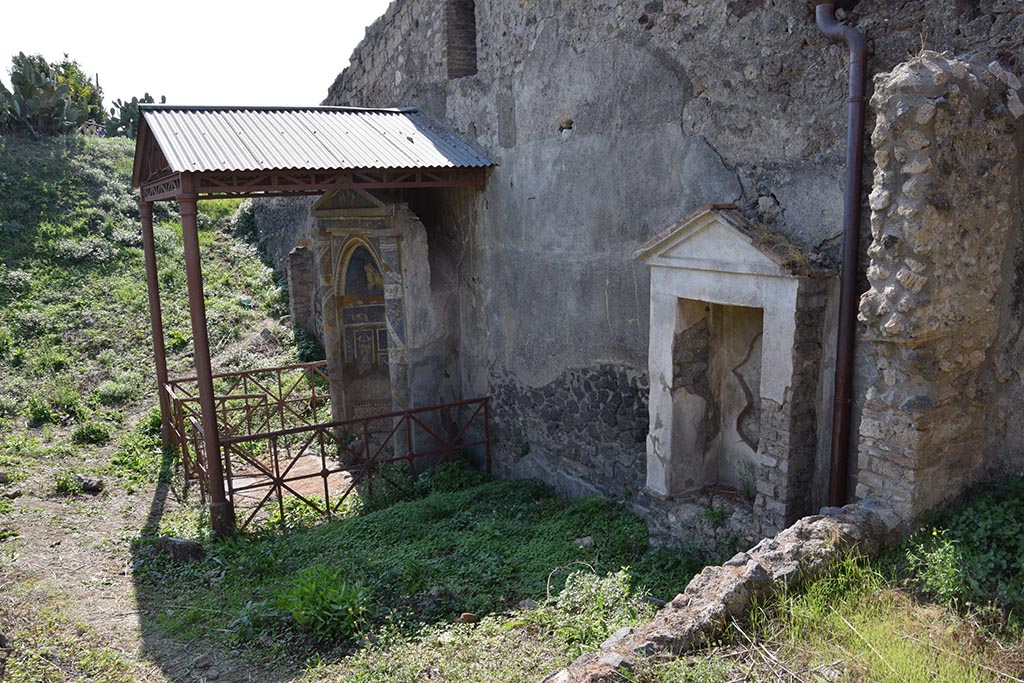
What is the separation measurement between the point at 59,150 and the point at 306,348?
1031 cm

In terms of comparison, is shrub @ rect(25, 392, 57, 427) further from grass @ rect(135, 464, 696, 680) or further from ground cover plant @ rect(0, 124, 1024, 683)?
grass @ rect(135, 464, 696, 680)

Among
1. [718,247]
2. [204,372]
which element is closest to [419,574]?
[204,372]

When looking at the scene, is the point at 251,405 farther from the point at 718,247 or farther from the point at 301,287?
the point at 718,247

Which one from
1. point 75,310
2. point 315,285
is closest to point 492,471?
point 315,285

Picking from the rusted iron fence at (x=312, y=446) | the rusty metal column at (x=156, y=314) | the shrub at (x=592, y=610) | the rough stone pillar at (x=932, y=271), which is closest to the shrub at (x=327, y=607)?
the shrub at (x=592, y=610)

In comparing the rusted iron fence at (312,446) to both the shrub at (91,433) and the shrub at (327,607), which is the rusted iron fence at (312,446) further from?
the shrub at (327,607)

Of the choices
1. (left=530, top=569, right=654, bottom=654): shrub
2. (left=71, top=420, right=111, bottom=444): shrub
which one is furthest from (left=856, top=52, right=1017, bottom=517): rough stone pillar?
(left=71, top=420, right=111, bottom=444): shrub

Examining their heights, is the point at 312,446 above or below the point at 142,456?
below

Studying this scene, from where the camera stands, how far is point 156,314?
406 inches

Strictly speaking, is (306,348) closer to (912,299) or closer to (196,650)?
(196,650)

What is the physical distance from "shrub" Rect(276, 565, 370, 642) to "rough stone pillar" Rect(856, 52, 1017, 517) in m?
3.37

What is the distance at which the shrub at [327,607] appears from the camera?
5.34 metres

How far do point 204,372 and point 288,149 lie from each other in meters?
2.34

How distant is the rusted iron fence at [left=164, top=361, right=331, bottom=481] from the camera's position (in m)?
9.79
